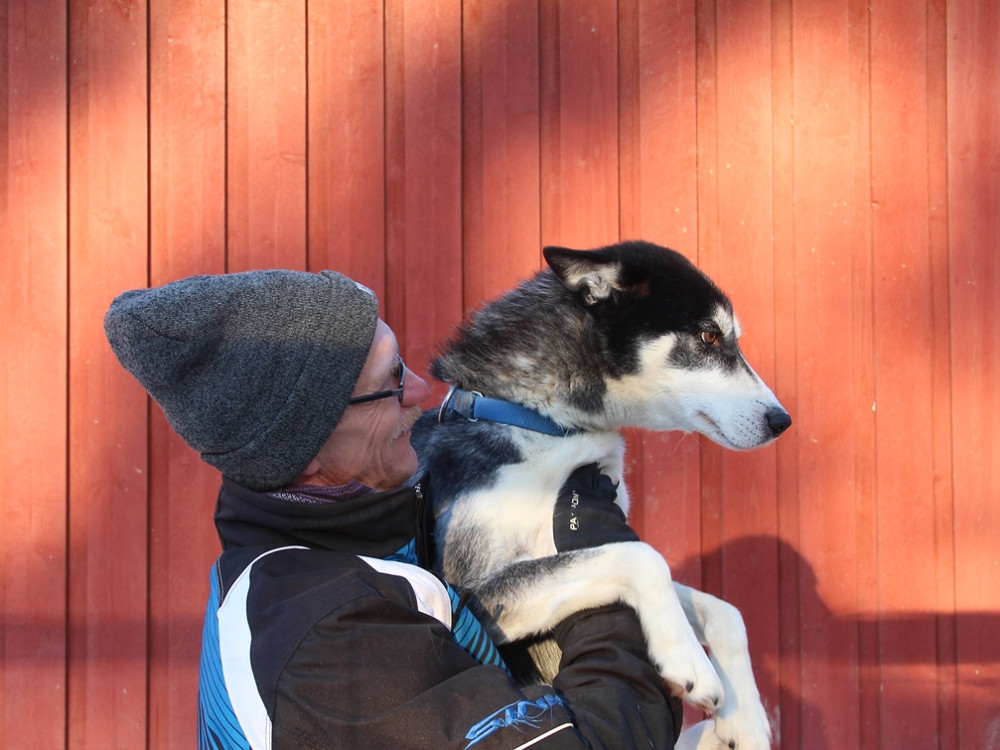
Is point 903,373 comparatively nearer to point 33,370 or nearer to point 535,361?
point 535,361

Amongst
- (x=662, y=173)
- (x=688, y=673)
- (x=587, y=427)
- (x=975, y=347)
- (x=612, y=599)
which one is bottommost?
(x=688, y=673)

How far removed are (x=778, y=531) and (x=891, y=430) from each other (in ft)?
2.20

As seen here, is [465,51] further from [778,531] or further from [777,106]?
[778,531]

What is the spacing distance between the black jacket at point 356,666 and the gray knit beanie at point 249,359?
101mm

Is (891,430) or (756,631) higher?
(891,430)

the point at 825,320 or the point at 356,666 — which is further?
the point at 825,320

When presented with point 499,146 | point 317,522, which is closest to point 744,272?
point 499,146

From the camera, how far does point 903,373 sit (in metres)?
3.53

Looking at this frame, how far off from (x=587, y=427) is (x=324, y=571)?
1.05 metres

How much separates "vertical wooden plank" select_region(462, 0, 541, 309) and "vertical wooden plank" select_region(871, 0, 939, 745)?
1.52 metres

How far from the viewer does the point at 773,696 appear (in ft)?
11.3

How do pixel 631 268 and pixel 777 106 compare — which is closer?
pixel 631 268

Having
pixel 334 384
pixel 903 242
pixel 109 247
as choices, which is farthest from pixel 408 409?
pixel 903 242

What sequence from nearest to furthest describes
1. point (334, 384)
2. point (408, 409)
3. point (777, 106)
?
point (334, 384) < point (408, 409) < point (777, 106)
